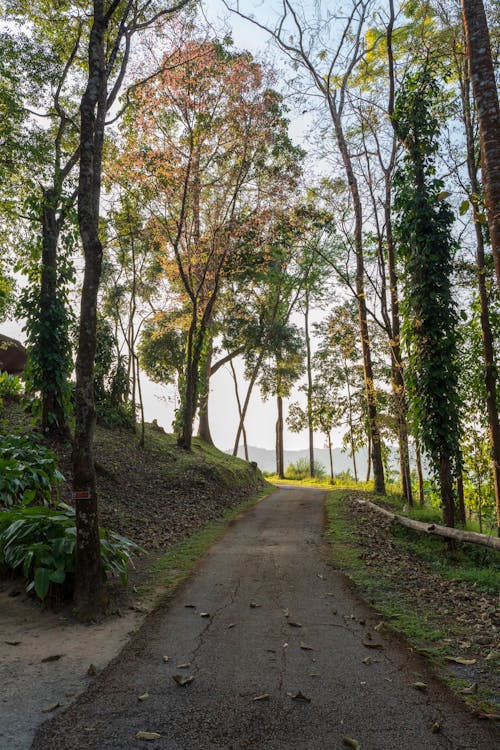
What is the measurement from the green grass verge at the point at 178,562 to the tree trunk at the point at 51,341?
491 centimetres

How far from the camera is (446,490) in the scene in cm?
1083

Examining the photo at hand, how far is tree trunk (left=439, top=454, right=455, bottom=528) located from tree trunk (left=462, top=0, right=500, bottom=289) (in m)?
6.39

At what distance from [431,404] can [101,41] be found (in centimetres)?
912

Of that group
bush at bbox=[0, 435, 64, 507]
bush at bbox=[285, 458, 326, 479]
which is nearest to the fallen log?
bush at bbox=[0, 435, 64, 507]

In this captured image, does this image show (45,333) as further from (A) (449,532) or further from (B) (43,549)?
(A) (449,532)

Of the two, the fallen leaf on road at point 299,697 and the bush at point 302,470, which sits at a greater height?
the bush at point 302,470

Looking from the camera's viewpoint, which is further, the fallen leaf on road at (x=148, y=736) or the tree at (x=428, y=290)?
the tree at (x=428, y=290)

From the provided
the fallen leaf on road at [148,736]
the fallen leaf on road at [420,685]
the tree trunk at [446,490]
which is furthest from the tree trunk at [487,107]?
the tree trunk at [446,490]

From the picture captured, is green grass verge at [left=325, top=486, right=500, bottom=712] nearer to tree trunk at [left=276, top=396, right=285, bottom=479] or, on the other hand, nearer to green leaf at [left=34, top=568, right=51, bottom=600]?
green leaf at [left=34, top=568, right=51, bottom=600]

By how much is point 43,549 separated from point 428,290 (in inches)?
357

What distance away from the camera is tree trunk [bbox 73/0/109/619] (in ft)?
19.0

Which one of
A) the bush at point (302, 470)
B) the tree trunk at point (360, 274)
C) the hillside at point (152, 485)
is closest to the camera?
the hillside at point (152, 485)

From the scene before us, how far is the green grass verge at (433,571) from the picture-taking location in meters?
5.03

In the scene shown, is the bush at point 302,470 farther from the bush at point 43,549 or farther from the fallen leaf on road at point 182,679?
the fallen leaf on road at point 182,679
